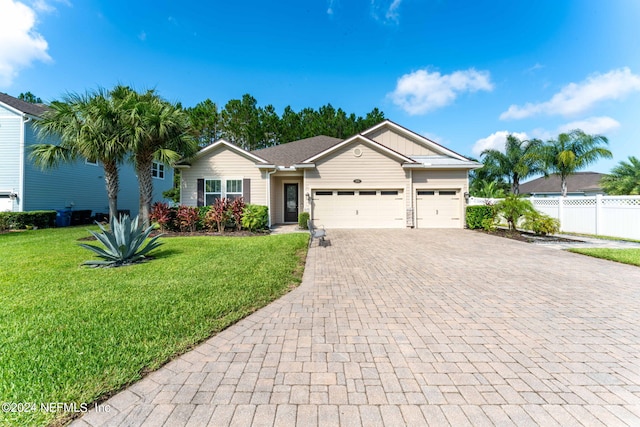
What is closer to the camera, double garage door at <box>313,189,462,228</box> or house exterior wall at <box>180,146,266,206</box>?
house exterior wall at <box>180,146,266,206</box>

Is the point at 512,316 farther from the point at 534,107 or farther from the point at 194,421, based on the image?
the point at 534,107

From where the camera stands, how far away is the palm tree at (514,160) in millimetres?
21953

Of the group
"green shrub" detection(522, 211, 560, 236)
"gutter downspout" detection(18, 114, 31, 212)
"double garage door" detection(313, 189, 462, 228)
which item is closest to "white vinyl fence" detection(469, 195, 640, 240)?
"green shrub" detection(522, 211, 560, 236)

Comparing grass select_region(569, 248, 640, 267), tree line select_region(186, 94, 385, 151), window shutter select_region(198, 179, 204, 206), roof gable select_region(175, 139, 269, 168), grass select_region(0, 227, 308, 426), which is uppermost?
tree line select_region(186, 94, 385, 151)

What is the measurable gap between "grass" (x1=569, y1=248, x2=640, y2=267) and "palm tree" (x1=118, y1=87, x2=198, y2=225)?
15227 mm

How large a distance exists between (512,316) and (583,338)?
28.0 inches

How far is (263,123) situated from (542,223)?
80.6 feet

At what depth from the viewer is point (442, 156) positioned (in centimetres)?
1650

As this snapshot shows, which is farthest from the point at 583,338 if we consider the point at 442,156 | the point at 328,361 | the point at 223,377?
the point at 442,156

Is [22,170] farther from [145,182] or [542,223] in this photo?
[542,223]

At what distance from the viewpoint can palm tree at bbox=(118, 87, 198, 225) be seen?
10.9 meters

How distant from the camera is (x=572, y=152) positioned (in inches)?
775

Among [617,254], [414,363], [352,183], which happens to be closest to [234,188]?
[352,183]

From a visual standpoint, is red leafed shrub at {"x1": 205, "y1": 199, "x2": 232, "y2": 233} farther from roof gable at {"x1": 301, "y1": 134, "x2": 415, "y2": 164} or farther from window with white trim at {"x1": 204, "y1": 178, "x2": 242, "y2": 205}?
roof gable at {"x1": 301, "y1": 134, "x2": 415, "y2": 164}
